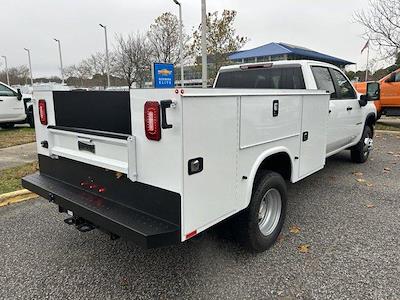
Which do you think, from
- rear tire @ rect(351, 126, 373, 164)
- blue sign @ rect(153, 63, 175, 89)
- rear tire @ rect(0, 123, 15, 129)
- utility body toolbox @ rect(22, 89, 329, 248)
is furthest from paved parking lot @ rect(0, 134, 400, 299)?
rear tire @ rect(0, 123, 15, 129)

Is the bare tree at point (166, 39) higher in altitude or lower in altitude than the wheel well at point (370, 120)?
higher

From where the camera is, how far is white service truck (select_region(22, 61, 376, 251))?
2146 millimetres

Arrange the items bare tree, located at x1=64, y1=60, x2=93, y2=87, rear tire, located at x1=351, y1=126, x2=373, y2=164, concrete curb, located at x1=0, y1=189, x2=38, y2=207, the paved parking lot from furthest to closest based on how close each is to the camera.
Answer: bare tree, located at x1=64, y1=60, x2=93, y2=87 < rear tire, located at x1=351, y1=126, x2=373, y2=164 < concrete curb, located at x1=0, y1=189, x2=38, y2=207 < the paved parking lot

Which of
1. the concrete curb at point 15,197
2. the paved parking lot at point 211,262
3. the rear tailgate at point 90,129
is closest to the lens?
the rear tailgate at point 90,129

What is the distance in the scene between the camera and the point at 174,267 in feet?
9.57

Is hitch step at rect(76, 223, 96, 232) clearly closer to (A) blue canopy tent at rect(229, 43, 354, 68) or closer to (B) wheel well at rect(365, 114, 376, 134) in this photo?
(B) wheel well at rect(365, 114, 376, 134)

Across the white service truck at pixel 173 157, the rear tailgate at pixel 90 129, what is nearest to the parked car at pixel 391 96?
the white service truck at pixel 173 157

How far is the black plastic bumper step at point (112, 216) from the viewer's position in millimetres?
2139

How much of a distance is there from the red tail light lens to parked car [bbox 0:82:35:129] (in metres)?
10.7

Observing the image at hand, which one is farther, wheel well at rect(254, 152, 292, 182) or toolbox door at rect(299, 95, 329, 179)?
toolbox door at rect(299, 95, 329, 179)

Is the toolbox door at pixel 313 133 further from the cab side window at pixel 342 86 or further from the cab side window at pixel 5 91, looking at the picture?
the cab side window at pixel 5 91

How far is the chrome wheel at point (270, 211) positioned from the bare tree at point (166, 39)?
23.8 m

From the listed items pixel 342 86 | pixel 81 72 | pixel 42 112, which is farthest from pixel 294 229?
pixel 81 72

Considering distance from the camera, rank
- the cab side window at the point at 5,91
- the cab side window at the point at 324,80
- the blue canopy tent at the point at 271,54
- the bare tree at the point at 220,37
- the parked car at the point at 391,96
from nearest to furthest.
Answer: the cab side window at the point at 324,80
the cab side window at the point at 5,91
the parked car at the point at 391,96
the bare tree at the point at 220,37
the blue canopy tent at the point at 271,54
